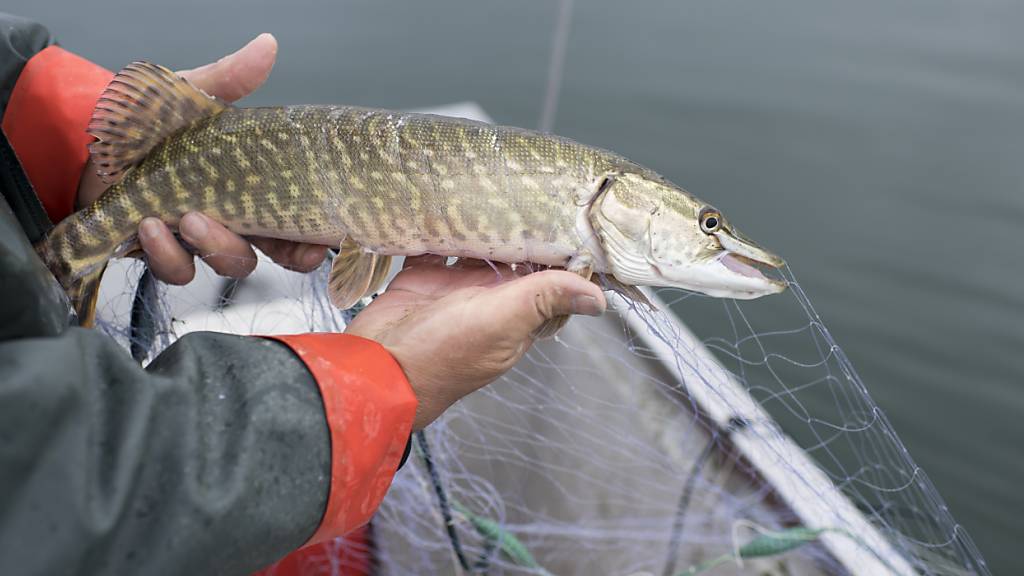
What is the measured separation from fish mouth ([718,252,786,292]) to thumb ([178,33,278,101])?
4.50 feet

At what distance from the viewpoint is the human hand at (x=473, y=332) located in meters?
1.38

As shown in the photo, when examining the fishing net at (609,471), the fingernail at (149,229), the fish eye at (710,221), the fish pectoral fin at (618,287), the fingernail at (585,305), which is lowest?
the fishing net at (609,471)

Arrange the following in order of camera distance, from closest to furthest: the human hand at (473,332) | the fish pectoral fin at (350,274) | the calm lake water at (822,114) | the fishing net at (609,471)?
the human hand at (473,332)
the fish pectoral fin at (350,274)
the fishing net at (609,471)
the calm lake water at (822,114)

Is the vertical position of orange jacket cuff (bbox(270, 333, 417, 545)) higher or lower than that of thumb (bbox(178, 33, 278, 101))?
lower

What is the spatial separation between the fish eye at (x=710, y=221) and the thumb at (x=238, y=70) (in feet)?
4.19

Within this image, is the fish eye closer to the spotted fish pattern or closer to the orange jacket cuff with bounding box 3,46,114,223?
the spotted fish pattern

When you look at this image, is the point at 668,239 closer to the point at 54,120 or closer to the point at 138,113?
the point at 138,113

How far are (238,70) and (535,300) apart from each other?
1.20 meters

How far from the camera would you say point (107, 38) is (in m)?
6.16

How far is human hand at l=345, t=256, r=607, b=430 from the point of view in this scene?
4.54 ft

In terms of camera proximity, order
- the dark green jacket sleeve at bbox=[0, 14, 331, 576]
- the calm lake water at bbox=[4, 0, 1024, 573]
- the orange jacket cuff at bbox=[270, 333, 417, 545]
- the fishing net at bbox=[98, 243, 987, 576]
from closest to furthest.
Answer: the dark green jacket sleeve at bbox=[0, 14, 331, 576], the orange jacket cuff at bbox=[270, 333, 417, 545], the fishing net at bbox=[98, 243, 987, 576], the calm lake water at bbox=[4, 0, 1024, 573]

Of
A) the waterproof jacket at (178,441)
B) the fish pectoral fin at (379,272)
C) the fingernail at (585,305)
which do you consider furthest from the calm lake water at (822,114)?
the waterproof jacket at (178,441)

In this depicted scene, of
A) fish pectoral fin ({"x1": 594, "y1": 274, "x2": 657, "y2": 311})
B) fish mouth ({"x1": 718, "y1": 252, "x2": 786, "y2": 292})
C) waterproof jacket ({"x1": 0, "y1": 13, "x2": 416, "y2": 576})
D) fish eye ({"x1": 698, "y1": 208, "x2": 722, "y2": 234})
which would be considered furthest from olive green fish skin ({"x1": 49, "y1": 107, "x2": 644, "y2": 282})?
waterproof jacket ({"x1": 0, "y1": 13, "x2": 416, "y2": 576})

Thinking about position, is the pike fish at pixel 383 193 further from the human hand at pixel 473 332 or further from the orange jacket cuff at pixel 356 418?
the orange jacket cuff at pixel 356 418
